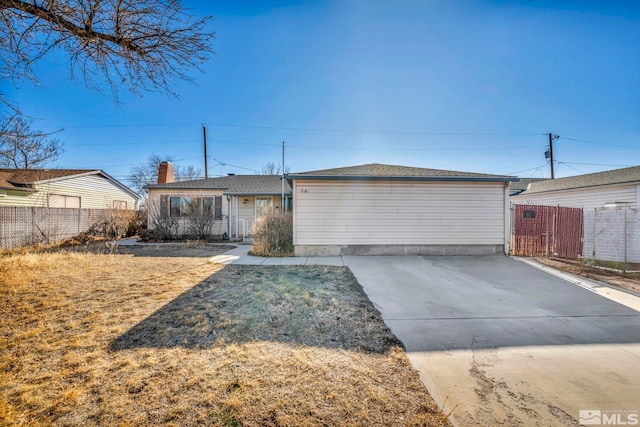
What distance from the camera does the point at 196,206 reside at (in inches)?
524

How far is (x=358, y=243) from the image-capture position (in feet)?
29.2

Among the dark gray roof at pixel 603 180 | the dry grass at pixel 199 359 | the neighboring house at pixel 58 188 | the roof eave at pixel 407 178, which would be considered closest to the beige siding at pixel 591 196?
the dark gray roof at pixel 603 180

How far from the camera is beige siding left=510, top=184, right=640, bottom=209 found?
905 centimetres

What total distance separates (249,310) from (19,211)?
1351 centimetres

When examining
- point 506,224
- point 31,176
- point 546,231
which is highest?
point 31,176

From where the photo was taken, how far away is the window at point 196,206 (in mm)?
13305

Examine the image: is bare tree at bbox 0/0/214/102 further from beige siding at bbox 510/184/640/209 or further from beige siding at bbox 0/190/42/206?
beige siding at bbox 0/190/42/206

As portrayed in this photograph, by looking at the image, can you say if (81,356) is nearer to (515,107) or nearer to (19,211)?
(19,211)

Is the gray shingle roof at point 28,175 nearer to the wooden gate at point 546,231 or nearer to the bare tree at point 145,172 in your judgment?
the bare tree at point 145,172

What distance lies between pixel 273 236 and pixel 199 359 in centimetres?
665

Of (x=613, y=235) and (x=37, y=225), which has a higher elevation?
(x=37, y=225)

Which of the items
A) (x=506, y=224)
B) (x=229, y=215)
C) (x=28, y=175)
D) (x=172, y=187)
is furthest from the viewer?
(x=172, y=187)

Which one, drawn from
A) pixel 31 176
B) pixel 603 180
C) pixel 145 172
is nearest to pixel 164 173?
pixel 31 176

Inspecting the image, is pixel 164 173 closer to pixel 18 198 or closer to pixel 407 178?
pixel 18 198
